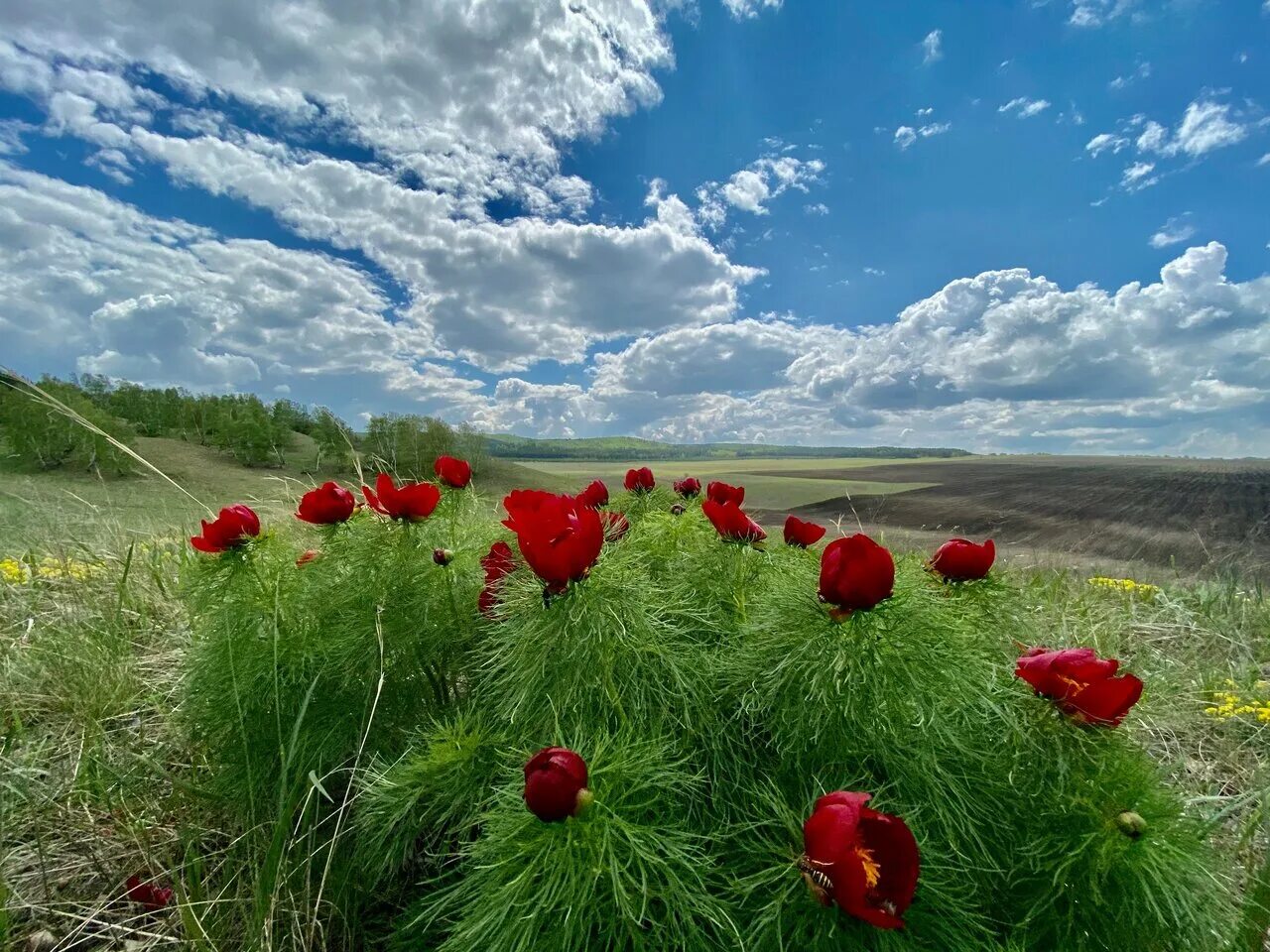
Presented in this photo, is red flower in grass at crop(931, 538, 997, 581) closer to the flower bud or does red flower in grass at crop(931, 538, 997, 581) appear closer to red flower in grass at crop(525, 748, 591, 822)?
the flower bud

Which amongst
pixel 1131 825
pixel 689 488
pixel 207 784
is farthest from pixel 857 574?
pixel 207 784

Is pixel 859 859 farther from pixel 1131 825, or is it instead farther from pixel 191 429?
pixel 191 429

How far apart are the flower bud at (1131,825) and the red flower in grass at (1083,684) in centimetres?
20

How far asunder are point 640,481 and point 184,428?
52.3 meters

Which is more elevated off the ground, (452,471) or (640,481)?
(452,471)

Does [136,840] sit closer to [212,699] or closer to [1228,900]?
[212,699]

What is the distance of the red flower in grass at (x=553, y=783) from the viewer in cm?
113

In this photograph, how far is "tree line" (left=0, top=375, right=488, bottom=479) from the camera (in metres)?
26.4

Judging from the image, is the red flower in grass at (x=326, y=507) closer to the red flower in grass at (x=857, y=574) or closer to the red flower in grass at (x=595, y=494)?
the red flower in grass at (x=595, y=494)

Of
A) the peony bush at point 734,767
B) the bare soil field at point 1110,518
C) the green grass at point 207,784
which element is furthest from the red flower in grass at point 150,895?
the bare soil field at point 1110,518

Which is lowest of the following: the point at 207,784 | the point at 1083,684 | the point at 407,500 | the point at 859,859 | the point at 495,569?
the point at 207,784

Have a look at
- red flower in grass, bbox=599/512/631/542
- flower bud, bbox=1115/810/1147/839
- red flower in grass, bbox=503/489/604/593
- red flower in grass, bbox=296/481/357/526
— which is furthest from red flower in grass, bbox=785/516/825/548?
red flower in grass, bbox=296/481/357/526

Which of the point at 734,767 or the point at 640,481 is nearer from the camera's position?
the point at 734,767

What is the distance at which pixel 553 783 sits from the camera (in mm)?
1134
